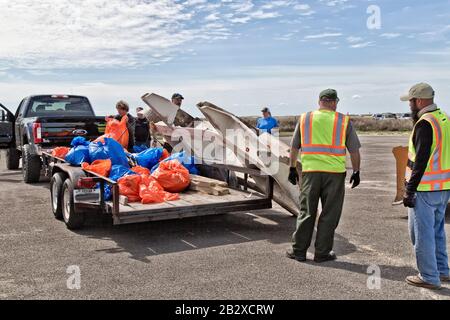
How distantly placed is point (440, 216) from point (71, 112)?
946 centimetres

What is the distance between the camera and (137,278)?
4906 millimetres

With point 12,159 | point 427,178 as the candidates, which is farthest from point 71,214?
point 12,159

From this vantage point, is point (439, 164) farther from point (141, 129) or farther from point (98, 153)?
point (141, 129)

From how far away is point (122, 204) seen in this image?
6309 mm

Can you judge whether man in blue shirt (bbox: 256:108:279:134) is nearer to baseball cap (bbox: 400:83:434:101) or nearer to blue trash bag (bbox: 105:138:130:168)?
blue trash bag (bbox: 105:138:130:168)

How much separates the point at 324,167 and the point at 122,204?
2.66 meters

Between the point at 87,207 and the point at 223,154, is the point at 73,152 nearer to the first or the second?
the point at 87,207

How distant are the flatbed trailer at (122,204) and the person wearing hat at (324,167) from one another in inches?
52.1

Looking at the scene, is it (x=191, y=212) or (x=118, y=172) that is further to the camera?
(x=118, y=172)

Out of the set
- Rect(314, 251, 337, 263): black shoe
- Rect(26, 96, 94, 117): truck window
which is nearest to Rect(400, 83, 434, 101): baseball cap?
Rect(314, 251, 337, 263): black shoe

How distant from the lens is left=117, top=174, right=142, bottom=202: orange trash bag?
660 cm

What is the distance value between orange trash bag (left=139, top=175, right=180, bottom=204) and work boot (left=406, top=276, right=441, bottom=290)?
10.6 ft

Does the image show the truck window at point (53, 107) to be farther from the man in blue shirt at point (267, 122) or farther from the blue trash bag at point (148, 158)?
the man in blue shirt at point (267, 122)
